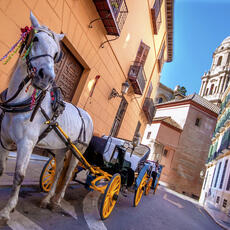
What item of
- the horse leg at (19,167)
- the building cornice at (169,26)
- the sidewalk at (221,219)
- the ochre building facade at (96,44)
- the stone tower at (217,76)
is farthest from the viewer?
the stone tower at (217,76)

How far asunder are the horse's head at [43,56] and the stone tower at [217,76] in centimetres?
3861

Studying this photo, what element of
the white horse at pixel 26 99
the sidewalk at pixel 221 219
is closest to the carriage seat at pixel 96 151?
the white horse at pixel 26 99

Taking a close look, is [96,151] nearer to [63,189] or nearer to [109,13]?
[63,189]

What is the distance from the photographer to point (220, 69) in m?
39.7

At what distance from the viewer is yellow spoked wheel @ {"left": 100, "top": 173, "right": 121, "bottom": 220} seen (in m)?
3.41

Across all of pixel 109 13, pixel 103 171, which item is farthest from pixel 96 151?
pixel 109 13

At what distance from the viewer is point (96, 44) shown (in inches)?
296

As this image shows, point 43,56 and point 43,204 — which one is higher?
point 43,56

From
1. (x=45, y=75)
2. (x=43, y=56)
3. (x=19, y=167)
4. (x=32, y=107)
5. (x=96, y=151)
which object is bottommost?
(x=19, y=167)

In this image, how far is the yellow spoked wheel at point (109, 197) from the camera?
3409 millimetres

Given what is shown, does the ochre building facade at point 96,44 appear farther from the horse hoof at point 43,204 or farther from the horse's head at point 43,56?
the horse hoof at point 43,204

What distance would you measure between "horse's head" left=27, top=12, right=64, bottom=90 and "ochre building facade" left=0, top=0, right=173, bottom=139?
2.45 m

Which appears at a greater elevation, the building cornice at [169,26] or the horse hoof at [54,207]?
the building cornice at [169,26]

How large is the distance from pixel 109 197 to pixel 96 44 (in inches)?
222
